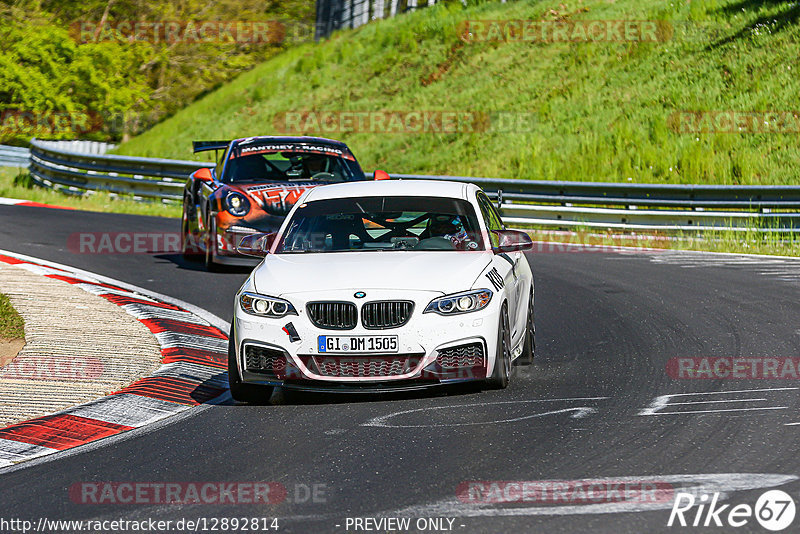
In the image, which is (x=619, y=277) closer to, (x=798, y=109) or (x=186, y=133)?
(x=798, y=109)

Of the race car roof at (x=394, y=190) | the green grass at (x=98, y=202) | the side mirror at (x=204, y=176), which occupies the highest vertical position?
the side mirror at (x=204, y=176)

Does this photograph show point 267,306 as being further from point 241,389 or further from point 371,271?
point 371,271

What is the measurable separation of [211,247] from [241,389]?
7.04 meters

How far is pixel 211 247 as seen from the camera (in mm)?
14594

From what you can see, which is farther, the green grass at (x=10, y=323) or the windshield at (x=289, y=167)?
the windshield at (x=289, y=167)

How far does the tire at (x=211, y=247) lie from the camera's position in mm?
14438

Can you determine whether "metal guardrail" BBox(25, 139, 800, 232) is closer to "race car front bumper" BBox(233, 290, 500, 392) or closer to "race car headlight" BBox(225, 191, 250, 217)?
"race car headlight" BBox(225, 191, 250, 217)

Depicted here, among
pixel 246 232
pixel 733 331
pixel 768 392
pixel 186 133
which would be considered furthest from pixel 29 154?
pixel 768 392

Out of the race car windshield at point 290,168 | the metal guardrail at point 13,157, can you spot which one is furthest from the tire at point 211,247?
the metal guardrail at point 13,157

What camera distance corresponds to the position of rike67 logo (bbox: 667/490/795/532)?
15.8ft

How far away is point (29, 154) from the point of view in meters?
32.8

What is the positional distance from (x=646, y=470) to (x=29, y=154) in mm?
29664

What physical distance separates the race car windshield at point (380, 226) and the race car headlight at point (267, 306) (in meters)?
0.93

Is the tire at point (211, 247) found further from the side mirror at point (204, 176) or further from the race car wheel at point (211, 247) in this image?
the side mirror at point (204, 176)
